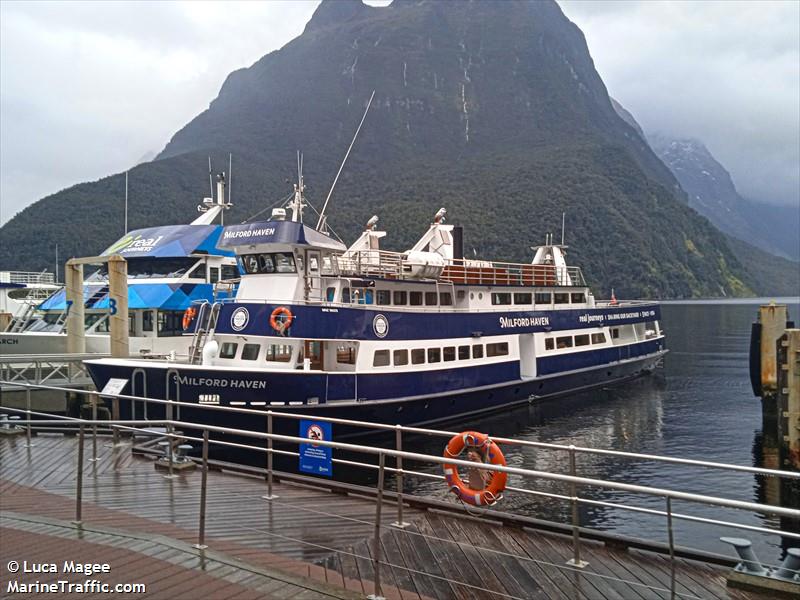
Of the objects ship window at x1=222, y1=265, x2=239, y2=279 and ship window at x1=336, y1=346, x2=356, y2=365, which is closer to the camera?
ship window at x1=336, y1=346, x2=356, y2=365

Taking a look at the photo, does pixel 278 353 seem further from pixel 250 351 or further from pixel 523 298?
pixel 523 298

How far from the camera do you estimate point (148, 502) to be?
845 centimetres

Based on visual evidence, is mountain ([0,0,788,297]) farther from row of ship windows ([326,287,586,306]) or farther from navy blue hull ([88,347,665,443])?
navy blue hull ([88,347,665,443])

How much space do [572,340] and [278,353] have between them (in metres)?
16.1

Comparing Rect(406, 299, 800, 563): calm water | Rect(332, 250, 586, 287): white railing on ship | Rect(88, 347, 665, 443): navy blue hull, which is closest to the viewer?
Rect(406, 299, 800, 563): calm water

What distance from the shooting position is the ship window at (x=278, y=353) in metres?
19.5

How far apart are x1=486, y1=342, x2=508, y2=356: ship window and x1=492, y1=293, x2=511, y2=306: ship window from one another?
203 cm

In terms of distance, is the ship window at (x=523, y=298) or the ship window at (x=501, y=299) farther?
the ship window at (x=523, y=298)

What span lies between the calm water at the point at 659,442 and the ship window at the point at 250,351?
6125mm

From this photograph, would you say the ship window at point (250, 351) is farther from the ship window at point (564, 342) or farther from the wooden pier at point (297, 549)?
the ship window at point (564, 342)

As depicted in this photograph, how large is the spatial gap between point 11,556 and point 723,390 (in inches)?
1390

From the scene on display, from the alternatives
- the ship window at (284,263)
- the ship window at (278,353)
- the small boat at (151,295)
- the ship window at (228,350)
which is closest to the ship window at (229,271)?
the small boat at (151,295)

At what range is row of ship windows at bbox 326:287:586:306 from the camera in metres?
21.8

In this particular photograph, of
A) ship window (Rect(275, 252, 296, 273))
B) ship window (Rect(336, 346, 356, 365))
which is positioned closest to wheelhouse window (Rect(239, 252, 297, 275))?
ship window (Rect(275, 252, 296, 273))
